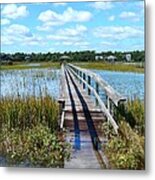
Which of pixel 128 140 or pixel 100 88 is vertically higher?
pixel 100 88

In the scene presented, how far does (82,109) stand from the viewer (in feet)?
8.11

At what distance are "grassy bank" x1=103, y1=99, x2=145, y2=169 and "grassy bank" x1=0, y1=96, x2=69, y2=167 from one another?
0.72 feet

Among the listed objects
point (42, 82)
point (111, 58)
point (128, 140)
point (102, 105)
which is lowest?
point (128, 140)

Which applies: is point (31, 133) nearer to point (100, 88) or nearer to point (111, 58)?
point (100, 88)

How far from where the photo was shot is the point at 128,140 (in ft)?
7.88

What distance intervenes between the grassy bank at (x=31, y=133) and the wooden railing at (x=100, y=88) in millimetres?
177

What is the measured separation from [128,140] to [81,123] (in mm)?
243

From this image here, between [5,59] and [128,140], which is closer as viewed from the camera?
Answer: [128,140]

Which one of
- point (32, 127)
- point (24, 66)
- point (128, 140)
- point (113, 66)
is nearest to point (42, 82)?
point (24, 66)

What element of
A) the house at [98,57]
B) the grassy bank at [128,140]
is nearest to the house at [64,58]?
the house at [98,57]

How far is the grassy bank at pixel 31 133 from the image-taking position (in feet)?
8.09

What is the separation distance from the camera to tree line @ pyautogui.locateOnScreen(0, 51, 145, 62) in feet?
7.86

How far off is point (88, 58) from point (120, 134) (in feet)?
1.30

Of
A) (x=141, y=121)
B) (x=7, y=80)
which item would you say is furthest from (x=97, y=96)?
(x=7, y=80)
